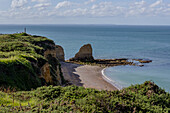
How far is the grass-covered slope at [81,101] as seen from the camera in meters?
9.21

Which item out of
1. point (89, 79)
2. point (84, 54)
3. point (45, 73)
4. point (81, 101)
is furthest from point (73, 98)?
point (84, 54)

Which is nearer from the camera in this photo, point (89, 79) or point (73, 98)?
point (73, 98)

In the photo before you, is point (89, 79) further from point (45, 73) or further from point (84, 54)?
point (84, 54)

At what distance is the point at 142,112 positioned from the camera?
10.2m

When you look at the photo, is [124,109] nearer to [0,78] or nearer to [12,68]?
[0,78]

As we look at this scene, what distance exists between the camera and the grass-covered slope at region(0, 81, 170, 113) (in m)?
9.21

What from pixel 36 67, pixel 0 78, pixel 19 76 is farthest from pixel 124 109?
pixel 36 67

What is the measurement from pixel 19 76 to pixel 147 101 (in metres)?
11.4

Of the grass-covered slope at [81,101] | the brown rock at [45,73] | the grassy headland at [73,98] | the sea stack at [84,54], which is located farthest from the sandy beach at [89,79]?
the grass-covered slope at [81,101]

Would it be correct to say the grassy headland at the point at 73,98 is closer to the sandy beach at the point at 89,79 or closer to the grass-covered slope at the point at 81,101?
the grass-covered slope at the point at 81,101

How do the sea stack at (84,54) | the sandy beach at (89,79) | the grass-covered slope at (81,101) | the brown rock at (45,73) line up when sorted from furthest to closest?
the sea stack at (84,54)
the sandy beach at (89,79)
the brown rock at (45,73)
the grass-covered slope at (81,101)

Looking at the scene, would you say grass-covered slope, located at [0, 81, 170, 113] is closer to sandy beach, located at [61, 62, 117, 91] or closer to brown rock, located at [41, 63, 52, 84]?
brown rock, located at [41, 63, 52, 84]

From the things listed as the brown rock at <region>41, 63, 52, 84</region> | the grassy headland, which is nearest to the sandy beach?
the brown rock at <region>41, 63, 52, 84</region>

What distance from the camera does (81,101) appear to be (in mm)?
10102
